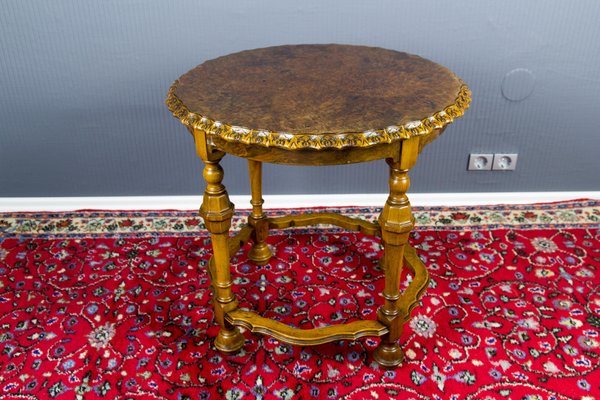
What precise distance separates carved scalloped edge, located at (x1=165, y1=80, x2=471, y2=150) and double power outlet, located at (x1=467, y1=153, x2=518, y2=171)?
47.6 inches

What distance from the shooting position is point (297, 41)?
2549mm

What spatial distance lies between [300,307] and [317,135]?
0.95m

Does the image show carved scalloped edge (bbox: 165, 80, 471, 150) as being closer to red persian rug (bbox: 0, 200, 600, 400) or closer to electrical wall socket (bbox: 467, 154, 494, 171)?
red persian rug (bbox: 0, 200, 600, 400)

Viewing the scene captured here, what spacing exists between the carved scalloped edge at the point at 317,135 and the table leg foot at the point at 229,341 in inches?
29.7

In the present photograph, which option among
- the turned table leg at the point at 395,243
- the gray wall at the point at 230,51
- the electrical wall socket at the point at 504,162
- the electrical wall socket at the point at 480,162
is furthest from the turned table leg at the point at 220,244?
the electrical wall socket at the point at 504,162

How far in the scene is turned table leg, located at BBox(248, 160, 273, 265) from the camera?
2332 millimetres

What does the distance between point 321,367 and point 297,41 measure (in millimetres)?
1413

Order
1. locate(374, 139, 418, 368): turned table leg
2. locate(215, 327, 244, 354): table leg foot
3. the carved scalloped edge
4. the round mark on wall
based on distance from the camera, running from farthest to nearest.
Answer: the round mark on wall
locate(215, 327, 244, 354): table leg foot
locate(374, 139, 418, 368): turned table leg
the carved scalloped edge

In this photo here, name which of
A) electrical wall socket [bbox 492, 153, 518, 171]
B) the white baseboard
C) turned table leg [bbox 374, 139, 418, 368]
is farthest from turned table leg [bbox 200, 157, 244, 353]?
electrical wall socket [bbox 492, 153, 518, 171]

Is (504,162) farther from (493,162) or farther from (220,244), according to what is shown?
(220,244)

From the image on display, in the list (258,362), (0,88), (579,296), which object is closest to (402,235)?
(258,362)

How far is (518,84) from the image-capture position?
2.62 m

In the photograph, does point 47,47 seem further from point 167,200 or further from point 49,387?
point 49,387

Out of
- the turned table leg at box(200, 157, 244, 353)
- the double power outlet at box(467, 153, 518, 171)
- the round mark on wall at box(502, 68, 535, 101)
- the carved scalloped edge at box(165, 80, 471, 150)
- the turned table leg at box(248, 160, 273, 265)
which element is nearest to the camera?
the carved scalloped edge at box(165, 80, 471, 150)
